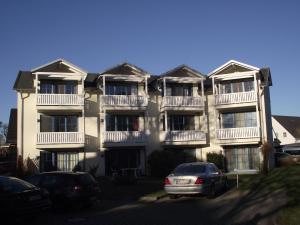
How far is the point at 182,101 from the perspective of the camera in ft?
112

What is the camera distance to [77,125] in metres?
32.5

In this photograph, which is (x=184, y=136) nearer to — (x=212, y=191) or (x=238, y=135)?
(x=238, y=135)

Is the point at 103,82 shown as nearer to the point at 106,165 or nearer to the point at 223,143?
the point at 106,165

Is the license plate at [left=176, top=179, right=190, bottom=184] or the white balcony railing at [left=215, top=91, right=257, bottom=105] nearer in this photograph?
the license plate at [left=176, top=179, right=190, bottom=184]

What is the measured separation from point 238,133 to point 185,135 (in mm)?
4236

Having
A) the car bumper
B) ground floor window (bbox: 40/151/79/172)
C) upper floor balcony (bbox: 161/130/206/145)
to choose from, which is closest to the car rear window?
the car bumper

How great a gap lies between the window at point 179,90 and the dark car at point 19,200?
2298 centimetres

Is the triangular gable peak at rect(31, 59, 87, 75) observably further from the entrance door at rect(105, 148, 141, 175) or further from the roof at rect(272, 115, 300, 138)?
the roof at rect(272, 115, 300, 138)

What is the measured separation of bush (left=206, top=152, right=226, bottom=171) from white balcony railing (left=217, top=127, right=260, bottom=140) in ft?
4.83

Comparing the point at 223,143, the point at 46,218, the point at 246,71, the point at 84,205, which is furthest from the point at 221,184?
the point at 246,71

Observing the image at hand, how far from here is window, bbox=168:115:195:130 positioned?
115 ft

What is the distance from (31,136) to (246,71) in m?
17.8

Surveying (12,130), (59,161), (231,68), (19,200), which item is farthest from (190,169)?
(12,130)

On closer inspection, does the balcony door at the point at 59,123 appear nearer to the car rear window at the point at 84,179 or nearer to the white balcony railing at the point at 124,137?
the white balcony railing at the point at 124,137
